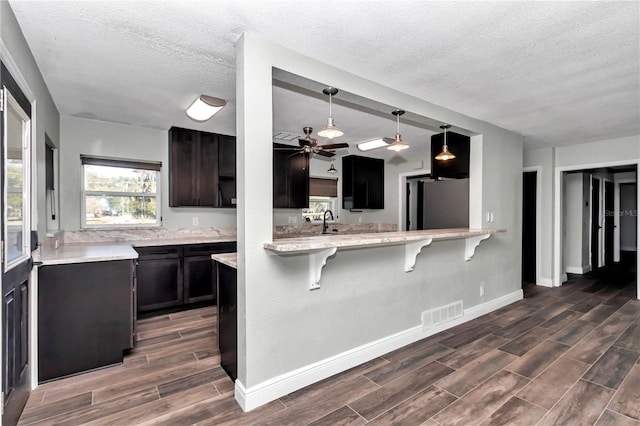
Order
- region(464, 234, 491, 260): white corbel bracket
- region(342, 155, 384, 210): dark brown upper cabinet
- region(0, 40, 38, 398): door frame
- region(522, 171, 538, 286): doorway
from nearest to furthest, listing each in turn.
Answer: region(0, 40, 38, 398): door frame
region(464, 234, 491, 260): white corbel bracket
region(522, 171, 538, 286): doorway
region(342, 155, 384, 210): dark brown upper cabinet

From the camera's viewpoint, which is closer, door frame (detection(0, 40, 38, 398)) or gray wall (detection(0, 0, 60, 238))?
gray wall (detection(0, 0, 60, 238))

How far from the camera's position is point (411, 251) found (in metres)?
2.92

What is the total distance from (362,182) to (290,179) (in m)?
1.61

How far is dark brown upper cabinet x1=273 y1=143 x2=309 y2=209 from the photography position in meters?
4.81

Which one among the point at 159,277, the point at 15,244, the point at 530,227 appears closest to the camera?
the point at 15,244

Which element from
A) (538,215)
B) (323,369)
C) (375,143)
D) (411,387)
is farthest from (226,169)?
(538,215)

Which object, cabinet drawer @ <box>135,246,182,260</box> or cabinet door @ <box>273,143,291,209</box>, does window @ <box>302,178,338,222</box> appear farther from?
cabinet drawer @ <box>135,246,182,260</box>

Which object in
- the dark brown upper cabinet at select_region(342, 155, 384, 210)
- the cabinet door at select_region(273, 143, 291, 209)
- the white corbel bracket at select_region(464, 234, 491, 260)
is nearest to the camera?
the white corbel bracket at select_region(464, 234, 491, 260)

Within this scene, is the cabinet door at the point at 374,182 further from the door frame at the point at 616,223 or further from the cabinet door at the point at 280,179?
the door frame at the point at 616,223

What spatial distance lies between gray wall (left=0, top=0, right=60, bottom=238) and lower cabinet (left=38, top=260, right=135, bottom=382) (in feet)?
1.63

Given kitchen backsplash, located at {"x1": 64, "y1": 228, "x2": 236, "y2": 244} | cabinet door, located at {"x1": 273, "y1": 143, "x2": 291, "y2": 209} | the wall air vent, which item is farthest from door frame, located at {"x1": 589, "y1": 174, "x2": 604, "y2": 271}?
kitchen backsplash, located at {"x1": 64, "y1": 228, "x2": 236, "y2": 244}

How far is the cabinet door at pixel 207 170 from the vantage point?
4.24 m

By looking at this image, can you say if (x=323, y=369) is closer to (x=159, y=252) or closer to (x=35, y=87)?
(x=159, y=252)

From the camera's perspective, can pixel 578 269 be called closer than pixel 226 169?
No
